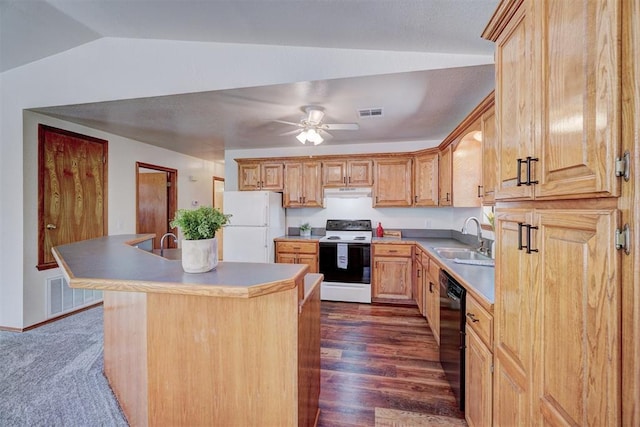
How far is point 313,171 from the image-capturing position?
14.5 ft

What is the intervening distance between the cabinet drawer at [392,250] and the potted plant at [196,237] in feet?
9.31

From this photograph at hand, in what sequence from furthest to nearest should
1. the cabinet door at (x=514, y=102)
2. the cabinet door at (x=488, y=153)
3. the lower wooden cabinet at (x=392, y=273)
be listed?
the lower wooden cabinet at (x=392, y=273), the cabinet door at (x=488, y=153), the cabinet door at (x=514, y=102)

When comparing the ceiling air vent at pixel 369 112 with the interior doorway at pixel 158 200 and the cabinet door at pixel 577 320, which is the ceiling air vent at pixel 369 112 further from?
the interior doorway at pixel 158 200

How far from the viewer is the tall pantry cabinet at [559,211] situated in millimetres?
649

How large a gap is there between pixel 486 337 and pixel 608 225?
989mm

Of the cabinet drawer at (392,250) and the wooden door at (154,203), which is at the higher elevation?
the wooden door at (154,203)

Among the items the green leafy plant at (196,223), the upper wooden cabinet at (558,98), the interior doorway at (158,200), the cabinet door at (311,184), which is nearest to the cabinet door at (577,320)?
the upper wooden cabinet at (558,98)

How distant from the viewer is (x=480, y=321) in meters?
1.51

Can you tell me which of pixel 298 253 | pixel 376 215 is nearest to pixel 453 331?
pixel 298 253

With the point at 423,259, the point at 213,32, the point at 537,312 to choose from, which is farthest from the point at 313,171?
the point at 537,312

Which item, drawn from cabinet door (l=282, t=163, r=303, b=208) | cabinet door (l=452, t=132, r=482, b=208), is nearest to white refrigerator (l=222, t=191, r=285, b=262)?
cabinet door (l=282, t=163, r=303, b=208)

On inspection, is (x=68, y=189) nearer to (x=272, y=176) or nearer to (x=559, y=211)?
(x=272, y=176)

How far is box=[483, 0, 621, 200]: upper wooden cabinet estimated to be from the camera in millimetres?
649

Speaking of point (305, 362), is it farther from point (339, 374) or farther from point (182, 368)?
point (339, 374)
